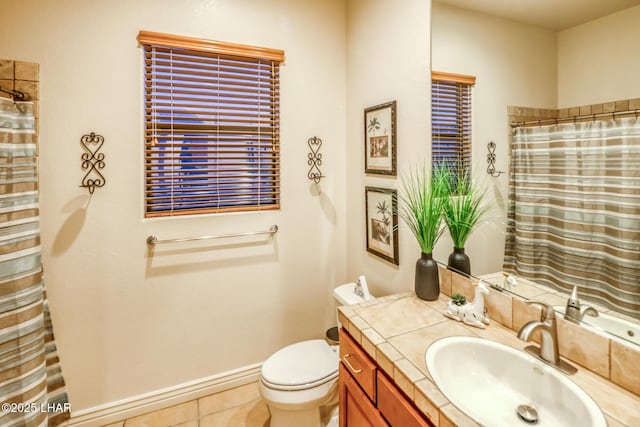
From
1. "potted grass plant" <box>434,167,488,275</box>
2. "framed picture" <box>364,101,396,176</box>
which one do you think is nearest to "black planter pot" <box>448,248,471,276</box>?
"potted grass plant" <box>434,167,488,275</box>

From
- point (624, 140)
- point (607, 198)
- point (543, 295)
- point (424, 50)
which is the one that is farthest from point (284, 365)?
point (424, 50)

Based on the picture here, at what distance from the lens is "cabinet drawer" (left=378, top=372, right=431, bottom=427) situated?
0.93 metres

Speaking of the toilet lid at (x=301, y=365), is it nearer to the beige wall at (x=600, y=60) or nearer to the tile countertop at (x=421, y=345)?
the tile countertop at (x=421, y=345)

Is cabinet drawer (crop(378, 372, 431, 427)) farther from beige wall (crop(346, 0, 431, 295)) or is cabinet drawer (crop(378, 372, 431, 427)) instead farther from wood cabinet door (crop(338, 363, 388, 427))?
beige wall (crop(346, 0, 431, 295))

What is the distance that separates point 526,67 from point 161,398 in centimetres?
256

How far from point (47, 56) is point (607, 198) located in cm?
249

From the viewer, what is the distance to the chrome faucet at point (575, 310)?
3.20ft

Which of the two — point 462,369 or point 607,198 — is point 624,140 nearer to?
point 607,198

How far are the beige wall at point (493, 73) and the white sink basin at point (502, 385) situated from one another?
1.29 feet

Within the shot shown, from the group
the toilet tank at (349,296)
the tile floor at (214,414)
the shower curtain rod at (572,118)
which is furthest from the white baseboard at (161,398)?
the shower curtain rod at (572,118)

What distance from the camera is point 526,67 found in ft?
3.74

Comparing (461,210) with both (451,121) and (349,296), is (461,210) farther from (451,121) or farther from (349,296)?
(349,296)

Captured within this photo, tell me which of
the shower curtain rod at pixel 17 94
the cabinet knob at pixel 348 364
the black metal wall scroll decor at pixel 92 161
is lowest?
the cabinet knob at pixel 348 364

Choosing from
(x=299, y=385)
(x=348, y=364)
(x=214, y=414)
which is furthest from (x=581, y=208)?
(x=214, y=414)
